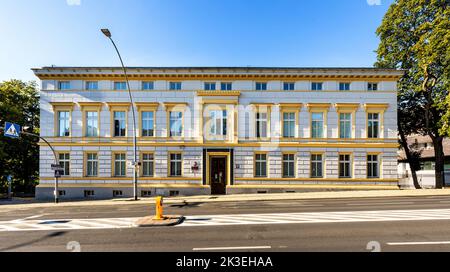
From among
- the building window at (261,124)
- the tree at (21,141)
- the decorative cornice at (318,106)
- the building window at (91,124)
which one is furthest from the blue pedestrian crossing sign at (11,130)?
the decorative cornice at (318,106)

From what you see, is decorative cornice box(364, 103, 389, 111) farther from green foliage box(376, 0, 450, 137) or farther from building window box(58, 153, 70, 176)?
building window box(58, 153, 70, 176)

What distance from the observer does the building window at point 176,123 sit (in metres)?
22.7

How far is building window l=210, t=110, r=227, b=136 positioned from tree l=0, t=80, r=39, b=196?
23.7 meters

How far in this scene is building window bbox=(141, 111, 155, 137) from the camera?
2275 centimetres

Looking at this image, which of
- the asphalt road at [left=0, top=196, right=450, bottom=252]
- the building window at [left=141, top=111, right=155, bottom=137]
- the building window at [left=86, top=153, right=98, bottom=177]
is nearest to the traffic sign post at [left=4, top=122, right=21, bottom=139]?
the building window at [left=86, top=153, right=98, bottom=177]

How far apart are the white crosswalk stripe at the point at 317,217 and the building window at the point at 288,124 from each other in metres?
11.4

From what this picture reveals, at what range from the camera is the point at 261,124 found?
22688mm

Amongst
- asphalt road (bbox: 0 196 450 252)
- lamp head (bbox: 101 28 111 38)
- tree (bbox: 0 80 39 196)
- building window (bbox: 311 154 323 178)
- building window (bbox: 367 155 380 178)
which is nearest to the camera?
asphalt road (bbox: 0 196 450 252)

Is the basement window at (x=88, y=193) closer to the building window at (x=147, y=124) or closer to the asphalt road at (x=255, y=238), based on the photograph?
the building window at (x=147, y=124)
